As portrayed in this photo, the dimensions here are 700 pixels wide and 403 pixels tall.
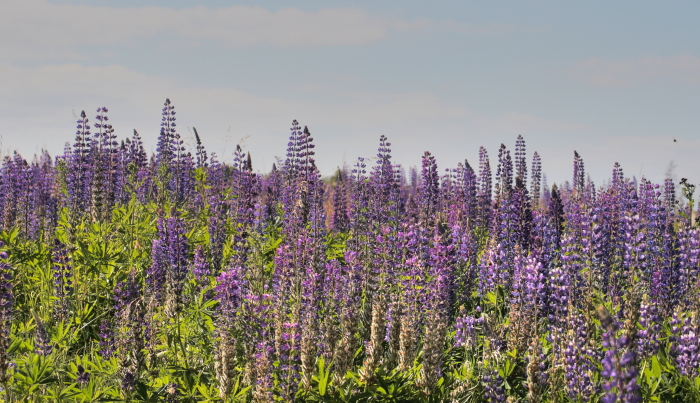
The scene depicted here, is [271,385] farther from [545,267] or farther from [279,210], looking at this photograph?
[279,210]

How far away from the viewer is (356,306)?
5746 mm

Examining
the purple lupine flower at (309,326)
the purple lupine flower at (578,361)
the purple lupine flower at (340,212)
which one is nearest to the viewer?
the purple lupine flower at (309,326)

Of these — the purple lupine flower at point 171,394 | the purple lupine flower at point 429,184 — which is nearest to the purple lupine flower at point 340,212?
the purple lupine flower at point 429,184

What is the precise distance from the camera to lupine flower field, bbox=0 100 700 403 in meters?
4.18

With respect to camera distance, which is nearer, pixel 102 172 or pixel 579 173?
pixel 102 172

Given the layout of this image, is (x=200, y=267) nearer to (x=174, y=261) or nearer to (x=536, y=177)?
(x=174, y=261)

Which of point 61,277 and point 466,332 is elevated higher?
point 61,277

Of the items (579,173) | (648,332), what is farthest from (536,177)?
(648,332)

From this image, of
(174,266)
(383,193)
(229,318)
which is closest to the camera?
(229,318)

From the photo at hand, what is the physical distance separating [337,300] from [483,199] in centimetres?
724

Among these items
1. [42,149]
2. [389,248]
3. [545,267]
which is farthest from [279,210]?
[42,149]

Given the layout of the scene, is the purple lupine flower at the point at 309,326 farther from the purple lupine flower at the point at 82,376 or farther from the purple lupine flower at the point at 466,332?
the purple lupine flower at the point at 82,376

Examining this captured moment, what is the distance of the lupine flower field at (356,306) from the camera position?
4.18 m

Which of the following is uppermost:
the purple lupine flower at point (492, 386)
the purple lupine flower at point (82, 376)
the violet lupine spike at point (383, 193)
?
the violet lupine spike at point (383, 193)
